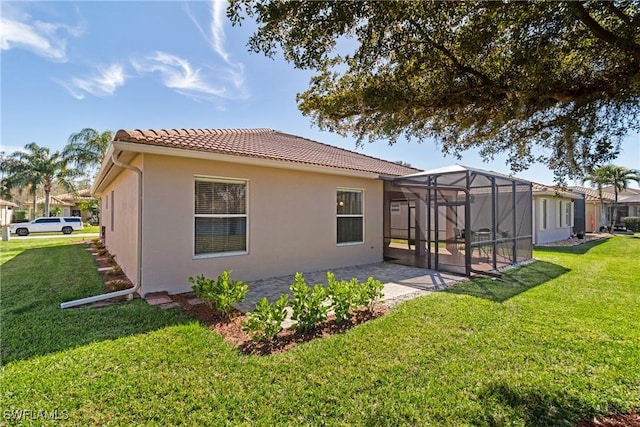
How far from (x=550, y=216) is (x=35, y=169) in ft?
164

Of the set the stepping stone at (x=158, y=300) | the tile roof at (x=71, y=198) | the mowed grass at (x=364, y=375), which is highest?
the tile roof at (x=71, y=198)

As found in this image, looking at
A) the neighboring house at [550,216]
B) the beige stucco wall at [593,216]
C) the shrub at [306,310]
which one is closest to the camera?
the shrub at [306,310]

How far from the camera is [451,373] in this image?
3652mm

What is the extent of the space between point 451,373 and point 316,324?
7.01 feet

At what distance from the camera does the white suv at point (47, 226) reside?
84.3 ft

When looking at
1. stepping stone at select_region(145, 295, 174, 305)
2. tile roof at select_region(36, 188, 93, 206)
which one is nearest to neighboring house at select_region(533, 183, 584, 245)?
stepping stone at select_region(145, 295, 174, 305)

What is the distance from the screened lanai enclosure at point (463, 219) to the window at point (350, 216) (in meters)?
1.26

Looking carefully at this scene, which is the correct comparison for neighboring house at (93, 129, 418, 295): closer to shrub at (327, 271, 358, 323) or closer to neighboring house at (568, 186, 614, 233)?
shrub at (327, 271, 358, 323)

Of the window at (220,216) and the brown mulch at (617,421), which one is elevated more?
the window at (220,216)

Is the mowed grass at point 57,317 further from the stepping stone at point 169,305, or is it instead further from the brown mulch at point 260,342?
the brown mulch at point 260,342

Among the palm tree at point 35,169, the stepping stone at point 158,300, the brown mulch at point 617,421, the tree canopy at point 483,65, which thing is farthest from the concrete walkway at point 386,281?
the palm tree at point 35,169

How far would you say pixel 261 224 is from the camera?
26.8 feet

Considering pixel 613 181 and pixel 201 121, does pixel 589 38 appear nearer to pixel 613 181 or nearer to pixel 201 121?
pixel 201 121

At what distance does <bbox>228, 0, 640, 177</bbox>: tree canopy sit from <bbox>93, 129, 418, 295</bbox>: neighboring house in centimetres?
389
